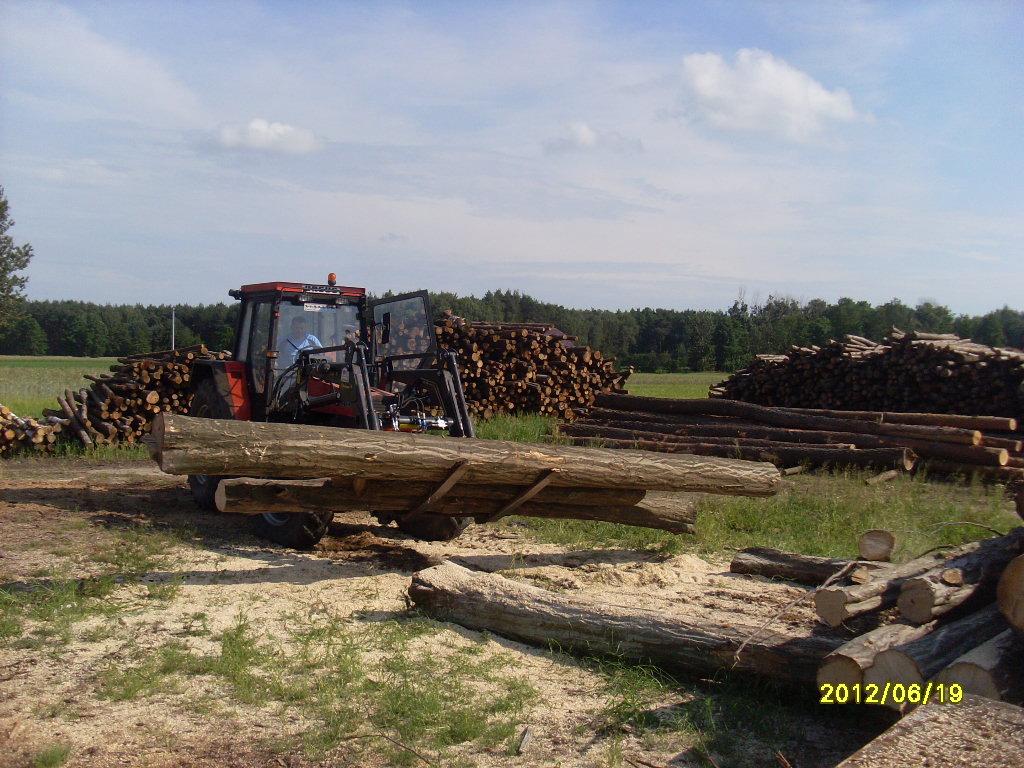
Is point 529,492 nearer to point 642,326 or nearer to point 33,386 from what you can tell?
point 33,386

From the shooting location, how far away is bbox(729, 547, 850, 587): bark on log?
6.86 metres

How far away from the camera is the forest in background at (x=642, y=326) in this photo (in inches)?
1769

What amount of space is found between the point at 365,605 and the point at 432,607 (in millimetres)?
571

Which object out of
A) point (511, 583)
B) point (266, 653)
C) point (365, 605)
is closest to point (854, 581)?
point (511, 583)

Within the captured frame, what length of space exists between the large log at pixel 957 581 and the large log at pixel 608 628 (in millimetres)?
448

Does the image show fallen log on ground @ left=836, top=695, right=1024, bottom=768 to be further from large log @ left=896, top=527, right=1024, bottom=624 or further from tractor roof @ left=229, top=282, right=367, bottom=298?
tractor roof @ left=229, top=282, right=367, bottom=298

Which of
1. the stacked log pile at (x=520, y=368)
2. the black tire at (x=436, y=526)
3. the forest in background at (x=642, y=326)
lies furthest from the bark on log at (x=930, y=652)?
the forest in background at (x=642, y=326)

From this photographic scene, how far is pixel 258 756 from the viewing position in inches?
159

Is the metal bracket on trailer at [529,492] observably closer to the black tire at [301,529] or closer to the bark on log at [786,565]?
the black tire at [301,529]

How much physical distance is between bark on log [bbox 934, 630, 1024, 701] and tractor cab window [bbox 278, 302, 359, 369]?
6498 millimetres

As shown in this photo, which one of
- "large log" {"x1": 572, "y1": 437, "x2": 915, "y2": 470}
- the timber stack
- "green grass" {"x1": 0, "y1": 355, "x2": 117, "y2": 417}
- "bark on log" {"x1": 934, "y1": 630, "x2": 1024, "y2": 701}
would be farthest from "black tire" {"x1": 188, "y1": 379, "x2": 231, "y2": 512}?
"green grass" {"x1": 0, "y1": 355, "x2": 117, "y2": 417}

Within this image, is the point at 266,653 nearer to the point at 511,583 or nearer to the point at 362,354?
the point at 511,583

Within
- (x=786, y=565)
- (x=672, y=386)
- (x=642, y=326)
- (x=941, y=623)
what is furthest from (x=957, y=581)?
(x=642, y=326)

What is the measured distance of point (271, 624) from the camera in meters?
5.81
